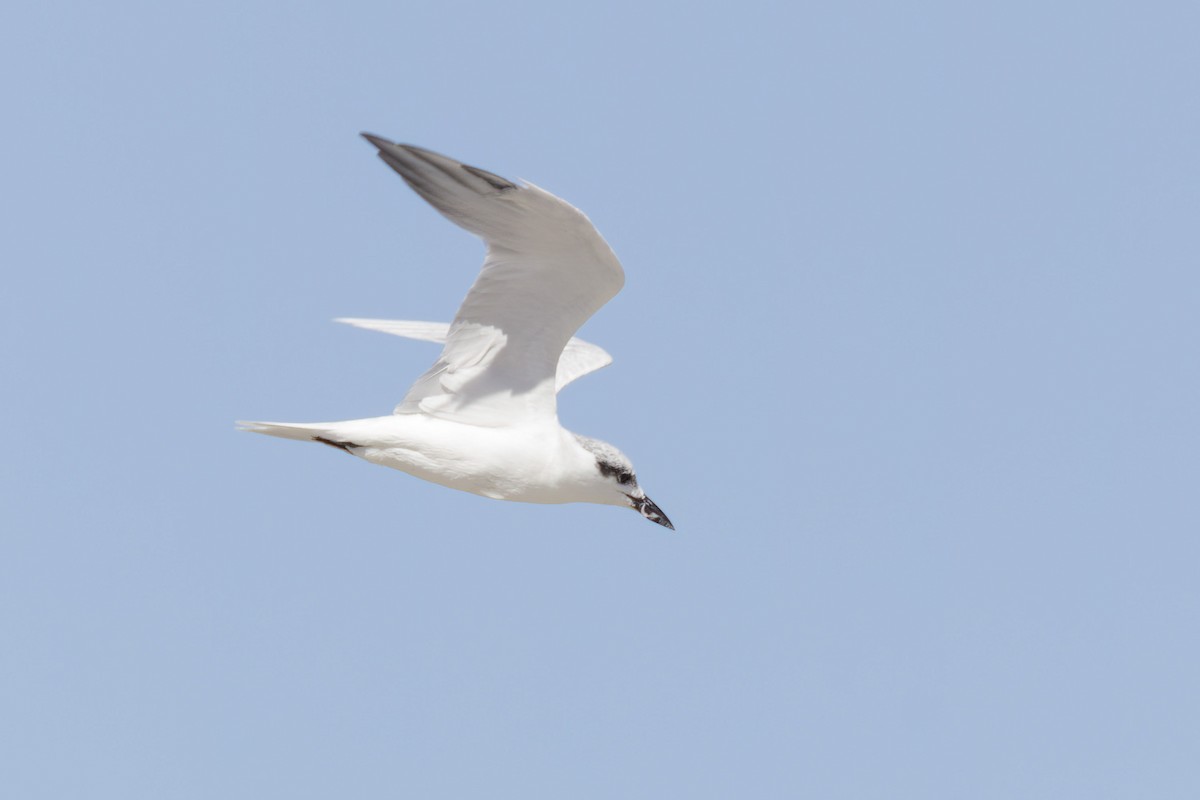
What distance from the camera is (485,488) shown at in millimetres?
12750

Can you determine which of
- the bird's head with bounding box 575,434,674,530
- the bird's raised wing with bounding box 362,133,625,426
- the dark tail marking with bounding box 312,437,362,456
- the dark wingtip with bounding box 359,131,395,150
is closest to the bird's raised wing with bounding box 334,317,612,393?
the bird's head with bounding box 575,434,674,530

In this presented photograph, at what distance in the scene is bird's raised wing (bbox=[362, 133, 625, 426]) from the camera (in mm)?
11117

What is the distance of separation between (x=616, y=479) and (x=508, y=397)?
3.68ft

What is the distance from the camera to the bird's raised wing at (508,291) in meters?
11.1

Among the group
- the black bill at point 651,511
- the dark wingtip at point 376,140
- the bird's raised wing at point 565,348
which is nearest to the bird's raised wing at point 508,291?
the dark wingtip at point 376,140

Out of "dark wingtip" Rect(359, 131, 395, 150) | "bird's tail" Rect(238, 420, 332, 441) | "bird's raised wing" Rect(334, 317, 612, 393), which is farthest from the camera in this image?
"bird's raised wing" Rect(334, 317, 612, 393)

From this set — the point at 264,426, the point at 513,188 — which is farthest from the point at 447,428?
the point at 513,188

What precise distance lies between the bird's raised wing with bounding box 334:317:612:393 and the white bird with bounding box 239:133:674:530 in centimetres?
167

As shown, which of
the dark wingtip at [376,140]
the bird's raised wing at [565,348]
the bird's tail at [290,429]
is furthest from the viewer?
the bird's raised wing at [565,348]

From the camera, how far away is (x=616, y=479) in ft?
43.8

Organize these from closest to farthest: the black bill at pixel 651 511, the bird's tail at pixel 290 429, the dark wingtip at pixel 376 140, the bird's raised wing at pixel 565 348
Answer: the dark wingtip at pixel 376 140
the bird's tail at pixel 290 429
the black bill at pixel 651 511
the bird's raised wing at pixel 565 348

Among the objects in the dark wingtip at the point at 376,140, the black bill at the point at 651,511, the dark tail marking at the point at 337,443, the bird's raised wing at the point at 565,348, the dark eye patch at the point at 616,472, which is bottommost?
the black bill at the point at 651,511

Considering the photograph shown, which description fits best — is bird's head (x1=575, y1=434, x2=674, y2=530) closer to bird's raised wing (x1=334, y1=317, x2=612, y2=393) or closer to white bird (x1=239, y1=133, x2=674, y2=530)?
white bird (x1=239, y1=133, x2=674, y2=530)

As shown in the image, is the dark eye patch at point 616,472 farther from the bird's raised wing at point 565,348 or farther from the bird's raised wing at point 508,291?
the bird's raised wing at point 565,348
